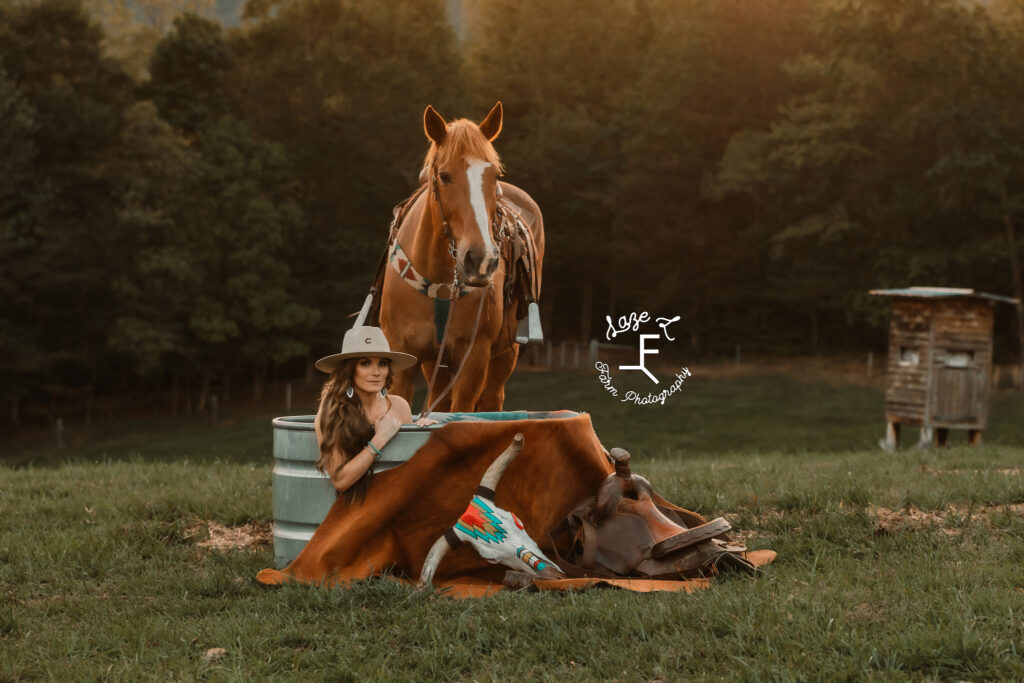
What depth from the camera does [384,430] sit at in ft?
18.0

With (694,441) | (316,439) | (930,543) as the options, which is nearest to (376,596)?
(316,439)

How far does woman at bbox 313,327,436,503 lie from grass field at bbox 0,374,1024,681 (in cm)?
65

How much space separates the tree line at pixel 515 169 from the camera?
112 ft

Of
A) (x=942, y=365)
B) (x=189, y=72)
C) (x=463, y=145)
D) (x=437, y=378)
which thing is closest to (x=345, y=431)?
(x=463, y=145)

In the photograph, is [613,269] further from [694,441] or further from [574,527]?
[574,527]

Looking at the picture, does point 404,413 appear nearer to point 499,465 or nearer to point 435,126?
point 499,465

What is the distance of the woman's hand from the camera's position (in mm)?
5488

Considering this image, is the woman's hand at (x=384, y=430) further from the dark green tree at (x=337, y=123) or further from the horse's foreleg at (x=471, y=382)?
the dark green tree at (x=337, y=123)

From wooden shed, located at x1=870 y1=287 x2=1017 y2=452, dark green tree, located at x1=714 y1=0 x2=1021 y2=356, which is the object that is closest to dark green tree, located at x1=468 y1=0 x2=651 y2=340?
dark green tree, located at x1=714 y1=0 x2=1021 y2=356

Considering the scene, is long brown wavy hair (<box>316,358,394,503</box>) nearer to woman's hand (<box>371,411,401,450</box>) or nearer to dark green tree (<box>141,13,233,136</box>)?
woman's hand (<box>371,411,401,450</box>)

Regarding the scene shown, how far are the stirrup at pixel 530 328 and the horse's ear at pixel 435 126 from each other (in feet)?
5.71

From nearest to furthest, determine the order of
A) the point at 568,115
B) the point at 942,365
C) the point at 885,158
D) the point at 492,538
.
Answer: the point at 492,538
the point at 942,365
the point at 885,158
the point at 568,115

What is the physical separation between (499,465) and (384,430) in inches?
25.6

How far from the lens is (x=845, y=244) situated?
4206 cm
